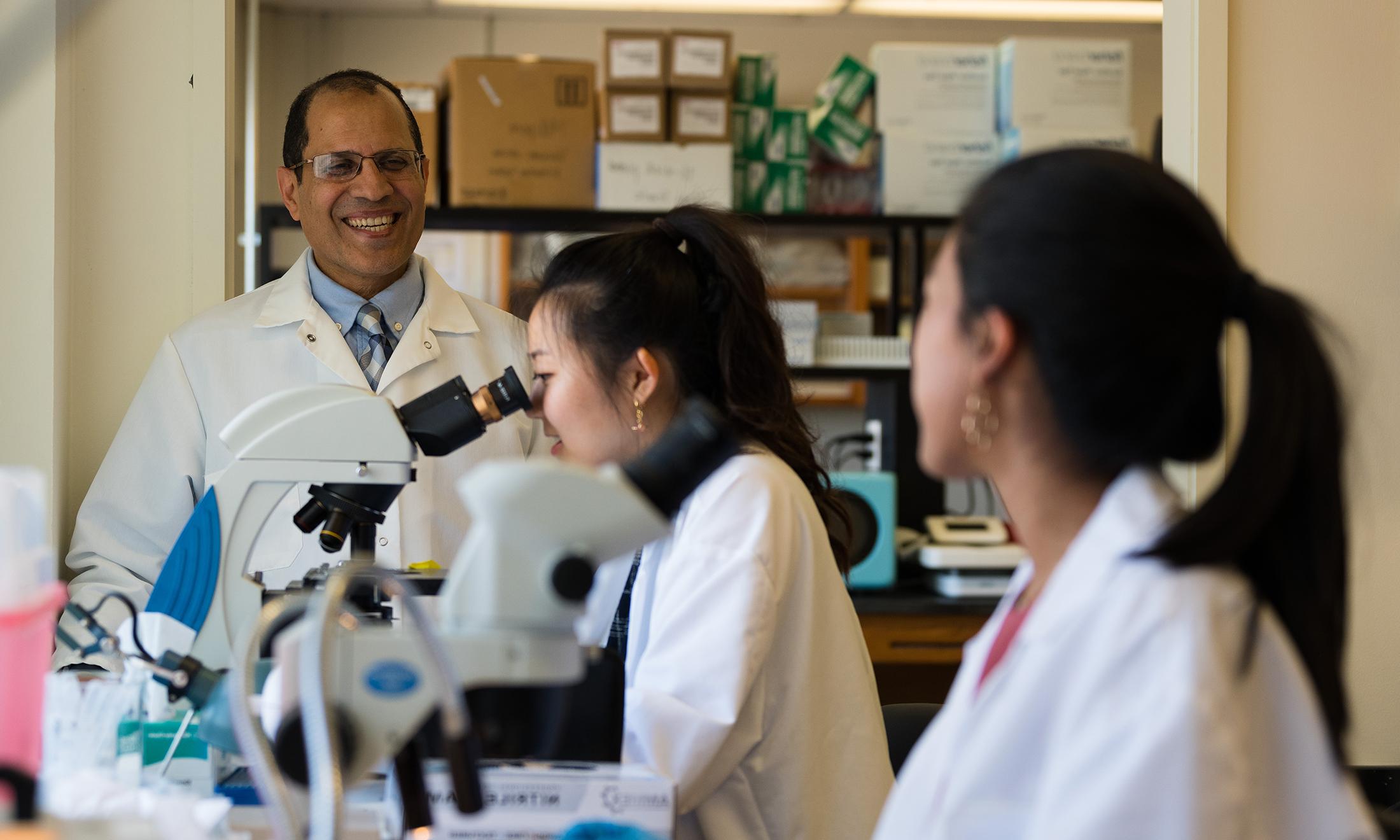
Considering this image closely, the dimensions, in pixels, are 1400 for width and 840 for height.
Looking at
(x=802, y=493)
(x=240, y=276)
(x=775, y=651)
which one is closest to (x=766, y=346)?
(x=802, y=493)

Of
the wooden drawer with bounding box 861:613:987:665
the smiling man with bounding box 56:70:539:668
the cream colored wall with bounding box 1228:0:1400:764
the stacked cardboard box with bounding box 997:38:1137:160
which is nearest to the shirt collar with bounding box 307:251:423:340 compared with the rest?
the smiling man with bounding box 56:70:539:668

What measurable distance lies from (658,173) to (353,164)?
66.0 inches

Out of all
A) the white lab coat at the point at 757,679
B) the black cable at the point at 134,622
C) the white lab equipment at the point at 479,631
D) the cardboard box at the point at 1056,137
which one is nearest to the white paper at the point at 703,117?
the cardboard box at the point at 1056,137

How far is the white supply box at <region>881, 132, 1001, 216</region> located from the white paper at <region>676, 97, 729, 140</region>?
0.51 metres

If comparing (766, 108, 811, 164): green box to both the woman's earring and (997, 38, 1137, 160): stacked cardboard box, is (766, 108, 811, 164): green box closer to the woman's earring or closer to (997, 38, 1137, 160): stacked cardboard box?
(997, 38, 1137, 160): stacked cardboard box

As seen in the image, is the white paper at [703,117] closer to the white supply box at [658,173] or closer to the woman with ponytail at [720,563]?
the white supply box at [658,173]

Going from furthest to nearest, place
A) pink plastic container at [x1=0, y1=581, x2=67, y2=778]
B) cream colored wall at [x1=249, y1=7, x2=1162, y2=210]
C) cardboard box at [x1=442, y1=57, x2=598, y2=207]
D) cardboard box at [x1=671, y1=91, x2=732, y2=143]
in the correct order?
cream colored wall at [x1=249, y1=7, x2=1162, y2=210]
cardboard box at [x1=671, y1=91, x2=732, y2=143]
cardboard box at [x1=442, y1=57, x2=598, y2=207]
pink plastic container at [x1=0, y1=581, x2=67, y2=778]

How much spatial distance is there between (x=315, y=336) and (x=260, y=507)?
39.2 inches

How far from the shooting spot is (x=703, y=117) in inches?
142

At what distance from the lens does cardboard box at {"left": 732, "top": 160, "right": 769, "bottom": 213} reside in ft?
12.3

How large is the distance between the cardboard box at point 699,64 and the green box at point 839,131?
325mm

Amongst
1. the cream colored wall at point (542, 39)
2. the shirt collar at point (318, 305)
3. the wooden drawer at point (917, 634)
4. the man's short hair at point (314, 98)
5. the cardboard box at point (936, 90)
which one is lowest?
the wooden drawer at point (917, 634)

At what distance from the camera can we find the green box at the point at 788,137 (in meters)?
3.71

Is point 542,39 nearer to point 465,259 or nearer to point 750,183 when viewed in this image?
point 465,259
